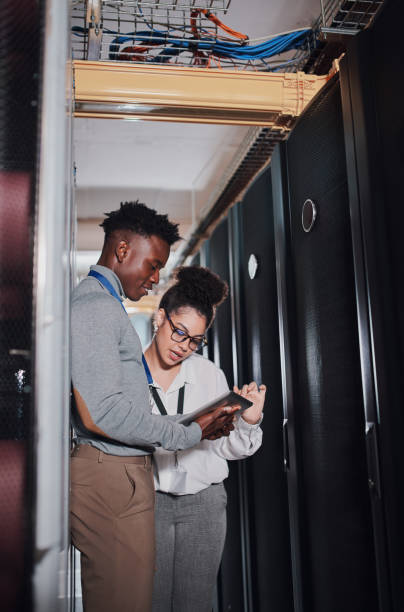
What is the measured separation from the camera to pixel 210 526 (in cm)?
185

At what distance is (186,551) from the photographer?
70.9 inches

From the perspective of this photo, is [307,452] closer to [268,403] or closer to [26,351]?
[268,403]

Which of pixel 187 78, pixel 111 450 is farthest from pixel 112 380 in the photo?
pixel 187 78

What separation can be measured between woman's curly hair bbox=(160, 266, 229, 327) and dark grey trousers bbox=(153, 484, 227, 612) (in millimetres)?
694

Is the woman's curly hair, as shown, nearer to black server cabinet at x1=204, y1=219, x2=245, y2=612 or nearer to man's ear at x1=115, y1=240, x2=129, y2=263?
man's ear at x1=115, y1=240, x2=129, y2=263

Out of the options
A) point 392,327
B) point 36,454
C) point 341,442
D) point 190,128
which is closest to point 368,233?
point 392,327

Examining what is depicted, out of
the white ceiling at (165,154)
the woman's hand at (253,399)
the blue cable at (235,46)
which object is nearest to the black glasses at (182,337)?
the woman's hand at (253,399)

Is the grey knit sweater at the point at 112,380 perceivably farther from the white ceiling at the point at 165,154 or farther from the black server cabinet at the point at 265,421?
the white ceiling at the point at 165,154

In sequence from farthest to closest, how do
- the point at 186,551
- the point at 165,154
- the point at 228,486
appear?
the point at 165,154 → the point at 228,486 → the point at 186,551

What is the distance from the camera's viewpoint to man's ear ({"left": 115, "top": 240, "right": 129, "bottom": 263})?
1.55 meters

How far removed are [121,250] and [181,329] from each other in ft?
1.78

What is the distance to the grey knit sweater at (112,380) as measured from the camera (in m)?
1.23

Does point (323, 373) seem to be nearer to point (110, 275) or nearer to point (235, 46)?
point (110, 275)

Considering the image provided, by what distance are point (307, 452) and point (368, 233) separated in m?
0.82
